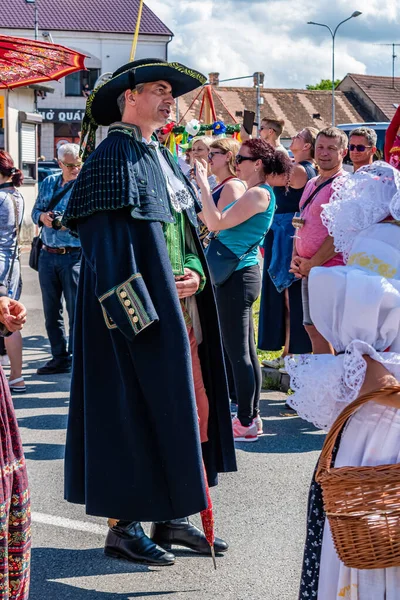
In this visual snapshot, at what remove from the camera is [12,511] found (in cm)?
290

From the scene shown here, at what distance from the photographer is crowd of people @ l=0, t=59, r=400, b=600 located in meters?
2.39

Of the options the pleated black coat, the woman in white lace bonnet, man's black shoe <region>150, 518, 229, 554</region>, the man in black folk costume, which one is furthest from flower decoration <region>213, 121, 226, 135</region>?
the woman in white lace bonnet

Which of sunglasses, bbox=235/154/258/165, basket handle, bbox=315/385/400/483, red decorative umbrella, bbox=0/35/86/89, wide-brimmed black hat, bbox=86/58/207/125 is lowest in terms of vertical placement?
basket handle, bbox=315/385/400/483

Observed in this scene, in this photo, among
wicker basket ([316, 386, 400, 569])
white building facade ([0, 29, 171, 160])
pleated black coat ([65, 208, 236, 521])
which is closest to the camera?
wicker basket ([316, 386, 400, 569])

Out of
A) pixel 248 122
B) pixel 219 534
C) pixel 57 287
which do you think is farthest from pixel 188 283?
pixel 248 122

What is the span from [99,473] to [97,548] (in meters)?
0.59

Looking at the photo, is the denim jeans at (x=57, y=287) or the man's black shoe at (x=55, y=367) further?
the man's black shoe at (x=55, y=367)

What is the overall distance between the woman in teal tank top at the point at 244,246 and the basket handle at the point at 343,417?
9.82 ft

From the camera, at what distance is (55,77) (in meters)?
5.26

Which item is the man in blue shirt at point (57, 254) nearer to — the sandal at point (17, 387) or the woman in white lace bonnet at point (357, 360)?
the sandal at point (17, 387)

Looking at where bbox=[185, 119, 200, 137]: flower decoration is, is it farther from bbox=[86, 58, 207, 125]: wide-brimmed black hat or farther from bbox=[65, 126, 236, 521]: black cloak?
bbox=[65, 126, 236, 521]: black cloak

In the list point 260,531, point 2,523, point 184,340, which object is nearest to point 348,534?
point 2,523

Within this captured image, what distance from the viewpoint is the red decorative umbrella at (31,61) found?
4508 mm

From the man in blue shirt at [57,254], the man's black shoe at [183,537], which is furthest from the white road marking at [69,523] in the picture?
the man in blue shirt at [57,254]
